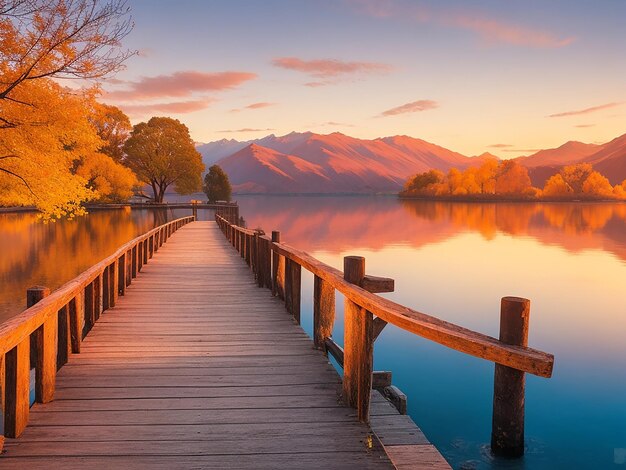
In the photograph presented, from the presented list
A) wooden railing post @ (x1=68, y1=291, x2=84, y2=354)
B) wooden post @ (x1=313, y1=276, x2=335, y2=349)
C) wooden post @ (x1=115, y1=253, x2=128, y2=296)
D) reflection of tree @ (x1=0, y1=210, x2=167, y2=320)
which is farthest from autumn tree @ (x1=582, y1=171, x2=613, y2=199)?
wooden railing post @ (x1=68, y1=291, x2=84, y2=354)

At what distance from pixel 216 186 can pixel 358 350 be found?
81969mm

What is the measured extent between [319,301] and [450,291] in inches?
717

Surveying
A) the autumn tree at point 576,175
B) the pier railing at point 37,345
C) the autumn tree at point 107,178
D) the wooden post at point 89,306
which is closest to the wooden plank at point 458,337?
the pier railing at point 37,345

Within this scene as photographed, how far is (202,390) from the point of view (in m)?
5.00

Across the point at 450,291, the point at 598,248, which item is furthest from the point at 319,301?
the point at 598,248

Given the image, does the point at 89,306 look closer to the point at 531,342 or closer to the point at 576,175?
the point at 531,342

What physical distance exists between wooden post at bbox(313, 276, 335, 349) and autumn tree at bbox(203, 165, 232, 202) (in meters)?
79.5

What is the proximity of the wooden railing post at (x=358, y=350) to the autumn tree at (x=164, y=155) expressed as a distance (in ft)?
230

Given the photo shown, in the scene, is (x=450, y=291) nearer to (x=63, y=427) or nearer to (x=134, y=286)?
(x=134, y=286)

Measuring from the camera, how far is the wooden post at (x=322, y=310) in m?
6.16

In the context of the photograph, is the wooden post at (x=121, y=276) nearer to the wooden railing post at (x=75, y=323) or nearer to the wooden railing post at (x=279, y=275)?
the wooden railing post at (x=279, y=275)

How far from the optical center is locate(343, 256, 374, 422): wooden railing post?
4172mm

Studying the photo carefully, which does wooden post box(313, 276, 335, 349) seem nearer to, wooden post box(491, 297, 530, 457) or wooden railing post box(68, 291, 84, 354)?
wooden post box(491, 297, 530, 457)

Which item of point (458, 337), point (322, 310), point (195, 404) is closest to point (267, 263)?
point (322, 310)
